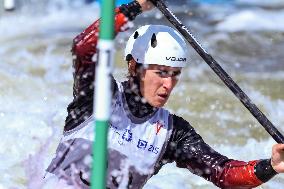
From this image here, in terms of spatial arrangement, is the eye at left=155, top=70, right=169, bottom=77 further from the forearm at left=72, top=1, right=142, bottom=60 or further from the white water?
the white water

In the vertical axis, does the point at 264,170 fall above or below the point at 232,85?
below

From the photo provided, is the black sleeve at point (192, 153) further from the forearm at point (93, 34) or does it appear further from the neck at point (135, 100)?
the forearm at point (93, 34)

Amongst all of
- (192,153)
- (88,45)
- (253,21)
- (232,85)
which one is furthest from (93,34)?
(253,21)

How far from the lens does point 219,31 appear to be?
10.5 m

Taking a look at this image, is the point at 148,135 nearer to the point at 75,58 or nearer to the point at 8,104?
the point at 75,58

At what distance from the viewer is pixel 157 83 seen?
9.23ft

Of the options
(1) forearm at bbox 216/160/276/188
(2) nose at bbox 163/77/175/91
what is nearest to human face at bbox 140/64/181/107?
(2) nose at bbox 163/77/175/91

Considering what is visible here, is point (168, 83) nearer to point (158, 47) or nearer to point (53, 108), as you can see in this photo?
point (158, 47)

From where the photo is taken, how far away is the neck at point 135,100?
2912 millimetres

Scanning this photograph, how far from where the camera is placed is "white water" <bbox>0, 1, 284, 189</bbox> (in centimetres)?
481

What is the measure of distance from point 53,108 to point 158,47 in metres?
3.88

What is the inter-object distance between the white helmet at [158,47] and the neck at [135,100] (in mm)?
93

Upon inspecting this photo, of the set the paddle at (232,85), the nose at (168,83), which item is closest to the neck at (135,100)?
the nose at (168,83)

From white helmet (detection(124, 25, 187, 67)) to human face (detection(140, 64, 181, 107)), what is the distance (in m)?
0.02
